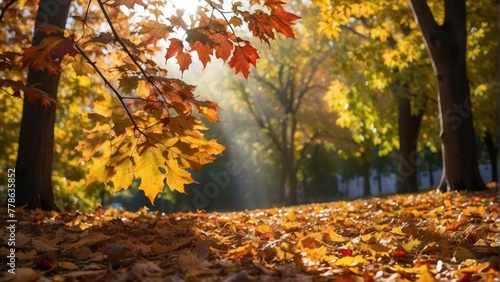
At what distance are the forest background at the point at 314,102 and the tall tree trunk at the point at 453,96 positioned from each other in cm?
169

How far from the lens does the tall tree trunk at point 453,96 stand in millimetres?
8438

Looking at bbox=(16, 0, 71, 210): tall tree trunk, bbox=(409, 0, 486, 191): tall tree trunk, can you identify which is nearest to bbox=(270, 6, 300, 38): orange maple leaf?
bbox=(16, 0, 71, 210): tall tree trunk

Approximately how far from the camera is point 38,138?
6617mm

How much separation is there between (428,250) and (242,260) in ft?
3.80

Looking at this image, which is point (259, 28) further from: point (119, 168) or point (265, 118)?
point (265, 118)

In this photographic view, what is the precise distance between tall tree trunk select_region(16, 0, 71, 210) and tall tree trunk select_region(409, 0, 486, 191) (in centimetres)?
591

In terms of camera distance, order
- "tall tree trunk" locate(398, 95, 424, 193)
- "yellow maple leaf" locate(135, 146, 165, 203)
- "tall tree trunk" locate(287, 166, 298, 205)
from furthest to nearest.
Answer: "tall tree trunk" locate(287, 166, 298, 205) < "tall tree trunk" locate(398, 95, 424, 193) < "yellow maple leaf" locate(135, 146, 165, 203)

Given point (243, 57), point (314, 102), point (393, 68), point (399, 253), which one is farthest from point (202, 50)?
point (314, 102)

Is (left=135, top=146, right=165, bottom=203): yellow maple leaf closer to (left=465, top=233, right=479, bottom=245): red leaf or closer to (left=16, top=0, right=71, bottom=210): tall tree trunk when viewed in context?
(left=465, top=233, right=479, bottom=245): red leaf

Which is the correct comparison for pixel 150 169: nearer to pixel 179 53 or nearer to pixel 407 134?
pixel 179 53

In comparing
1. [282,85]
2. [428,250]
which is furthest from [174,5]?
[282,85]

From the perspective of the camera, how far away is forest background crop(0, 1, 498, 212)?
1201cm

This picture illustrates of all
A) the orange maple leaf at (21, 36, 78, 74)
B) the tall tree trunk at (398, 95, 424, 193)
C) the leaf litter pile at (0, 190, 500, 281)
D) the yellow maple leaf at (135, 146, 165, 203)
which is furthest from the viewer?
the tall tree trunk at (398, 95, 424, 193)

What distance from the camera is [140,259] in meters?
2.68
